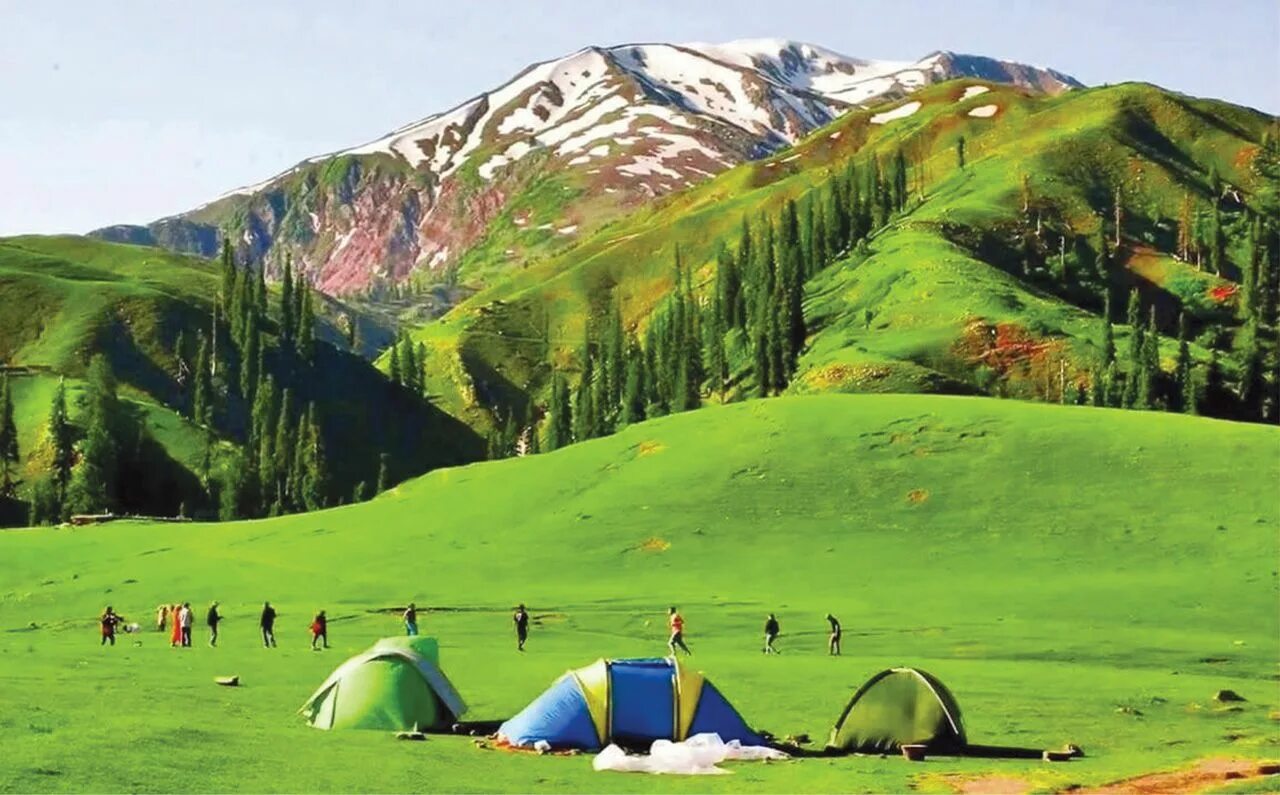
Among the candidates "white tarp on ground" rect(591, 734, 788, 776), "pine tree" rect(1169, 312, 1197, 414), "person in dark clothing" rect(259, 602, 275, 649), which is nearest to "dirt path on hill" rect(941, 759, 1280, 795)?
"white tarp on ground" rect(591, 734, 788, 776)

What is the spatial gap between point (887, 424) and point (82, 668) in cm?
6695

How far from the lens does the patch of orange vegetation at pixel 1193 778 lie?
28.2 m

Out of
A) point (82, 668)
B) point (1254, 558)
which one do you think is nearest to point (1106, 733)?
point (82, 668)

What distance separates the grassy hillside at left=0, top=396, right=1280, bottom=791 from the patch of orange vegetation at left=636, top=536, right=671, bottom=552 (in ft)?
0.66

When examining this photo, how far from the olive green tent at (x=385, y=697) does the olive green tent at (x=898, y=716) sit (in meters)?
11.0

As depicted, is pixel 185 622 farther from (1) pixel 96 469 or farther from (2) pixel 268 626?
(1) pixel 96 469

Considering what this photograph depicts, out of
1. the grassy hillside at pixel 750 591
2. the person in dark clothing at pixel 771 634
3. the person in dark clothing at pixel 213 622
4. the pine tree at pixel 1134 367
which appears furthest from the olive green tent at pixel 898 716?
the pine tree at pixel 1134 367

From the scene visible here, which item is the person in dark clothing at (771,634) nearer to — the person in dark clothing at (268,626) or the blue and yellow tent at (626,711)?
the person in dark clothing at (268,626)

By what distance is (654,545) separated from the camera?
279 ft

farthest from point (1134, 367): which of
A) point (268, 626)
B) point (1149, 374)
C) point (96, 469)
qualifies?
point (268, 626)

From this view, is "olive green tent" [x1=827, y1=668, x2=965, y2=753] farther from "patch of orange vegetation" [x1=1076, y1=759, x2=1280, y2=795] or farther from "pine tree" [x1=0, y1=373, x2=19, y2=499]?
"pine tree" [x1=0, y1=373, x2=19, y2=499]

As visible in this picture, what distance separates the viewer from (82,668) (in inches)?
1853

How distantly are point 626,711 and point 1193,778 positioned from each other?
13.2 m

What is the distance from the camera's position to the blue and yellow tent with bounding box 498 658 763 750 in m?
34.0
